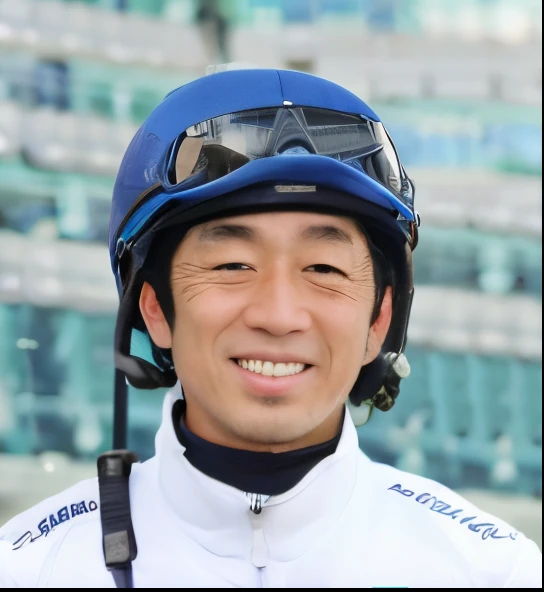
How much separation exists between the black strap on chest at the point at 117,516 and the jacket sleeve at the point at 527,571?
0.97 metres

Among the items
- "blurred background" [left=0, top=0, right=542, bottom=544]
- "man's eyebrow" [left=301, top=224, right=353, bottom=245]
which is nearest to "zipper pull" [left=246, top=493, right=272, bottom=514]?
"man's eyebrow" [left=301, top=224, right=353, bottom=245]

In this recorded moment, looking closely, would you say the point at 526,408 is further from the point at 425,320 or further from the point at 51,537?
the point at 51,537

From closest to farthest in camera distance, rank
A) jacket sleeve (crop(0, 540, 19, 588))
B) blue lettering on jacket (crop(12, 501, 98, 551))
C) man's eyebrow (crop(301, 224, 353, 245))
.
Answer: man's eyebrow (crop(301, 224, 353, 245))
jacket sleeve (crop(0, 540, 19, 588))
blue lettering on jacket (crop(12, 501, 98, 551))

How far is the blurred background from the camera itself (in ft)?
10.7

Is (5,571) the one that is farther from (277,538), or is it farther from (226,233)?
(226,233)

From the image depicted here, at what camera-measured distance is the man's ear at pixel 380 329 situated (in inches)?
87.4

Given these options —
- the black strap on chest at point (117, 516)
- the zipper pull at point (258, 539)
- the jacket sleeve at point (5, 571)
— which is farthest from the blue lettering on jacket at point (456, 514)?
the jacket sleeve at point (5, 571)

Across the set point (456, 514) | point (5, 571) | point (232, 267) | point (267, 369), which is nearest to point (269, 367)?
point (267, 369)

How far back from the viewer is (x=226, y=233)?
190 cm

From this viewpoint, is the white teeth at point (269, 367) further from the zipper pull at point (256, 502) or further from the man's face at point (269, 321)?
the zipper pull at point (256, 502)

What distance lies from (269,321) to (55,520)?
0.86 metres

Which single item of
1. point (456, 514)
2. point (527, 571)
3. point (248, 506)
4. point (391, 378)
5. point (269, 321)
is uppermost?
point (269, 321)

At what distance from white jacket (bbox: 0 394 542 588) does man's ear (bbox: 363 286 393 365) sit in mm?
204

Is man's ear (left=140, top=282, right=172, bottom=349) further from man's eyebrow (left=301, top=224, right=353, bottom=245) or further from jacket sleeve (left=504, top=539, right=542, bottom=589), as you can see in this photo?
jacket sleeve (left=504, top=539, right=542, bottom=589)
